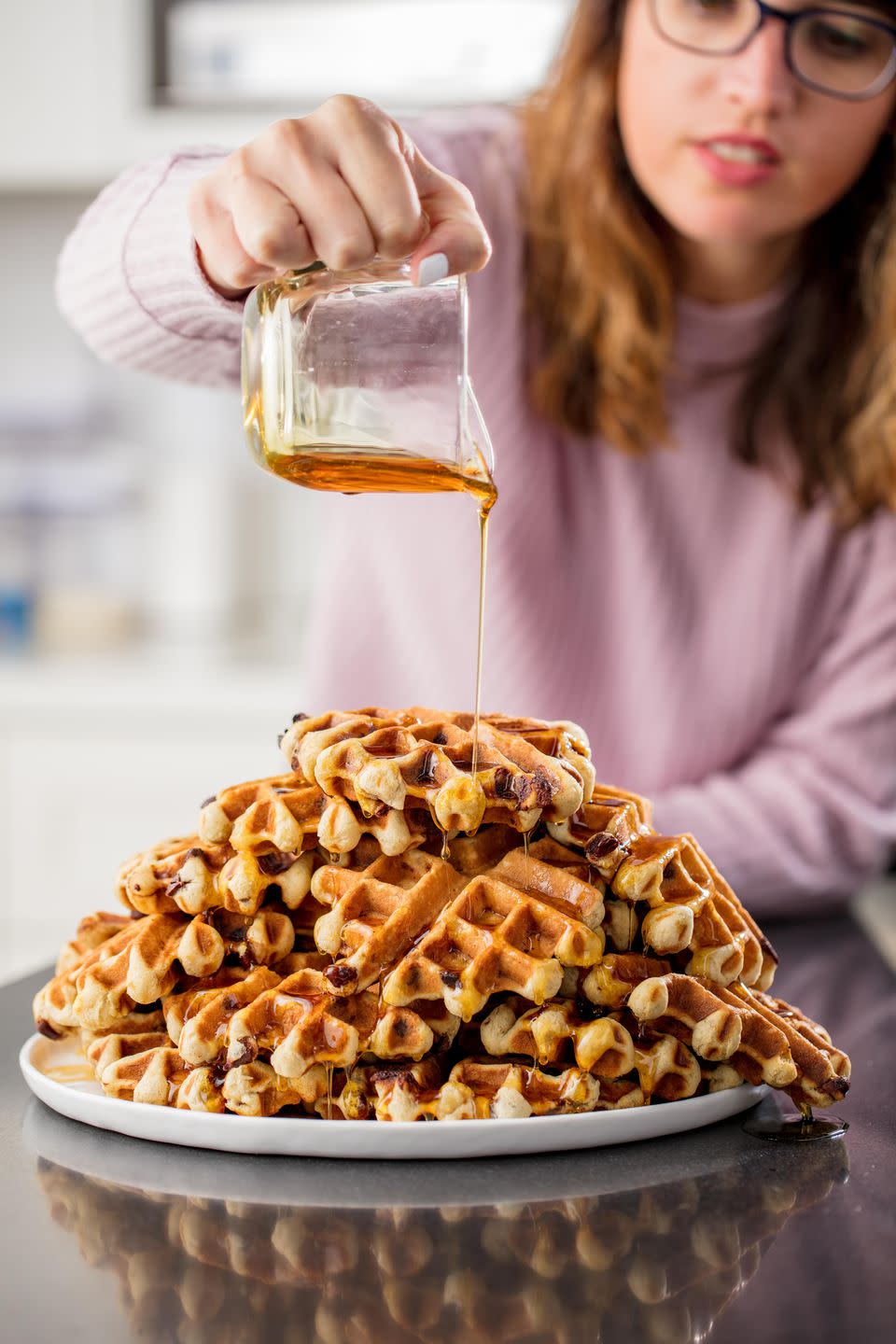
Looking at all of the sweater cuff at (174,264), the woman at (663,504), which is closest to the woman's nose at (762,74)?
the woman at (663,504)

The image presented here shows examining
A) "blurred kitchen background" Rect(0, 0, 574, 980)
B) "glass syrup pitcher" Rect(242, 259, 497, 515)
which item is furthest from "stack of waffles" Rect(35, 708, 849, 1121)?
"blurred kitchen background" Rect(0, 0, 574, 980)

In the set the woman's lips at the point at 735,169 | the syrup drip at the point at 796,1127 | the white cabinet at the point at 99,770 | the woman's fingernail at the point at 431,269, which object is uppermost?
the woman's lips at the point at 735,169

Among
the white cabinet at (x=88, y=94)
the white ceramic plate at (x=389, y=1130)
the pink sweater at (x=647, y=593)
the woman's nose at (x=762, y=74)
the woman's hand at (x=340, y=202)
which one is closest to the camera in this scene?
the white ceramic plate at (x=389, y=1130)

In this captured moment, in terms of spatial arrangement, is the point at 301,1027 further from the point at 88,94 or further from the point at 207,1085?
the point at 88,94

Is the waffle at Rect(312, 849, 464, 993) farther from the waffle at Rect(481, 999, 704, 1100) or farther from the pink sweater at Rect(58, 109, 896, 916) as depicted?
the pink sweater at Rect(58, 109, 896, 916)

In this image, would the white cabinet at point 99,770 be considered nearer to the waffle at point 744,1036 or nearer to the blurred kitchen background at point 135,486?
the blurred kitchen background at point 135,486

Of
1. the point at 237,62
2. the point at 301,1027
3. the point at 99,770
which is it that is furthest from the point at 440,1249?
the point at 237,62
